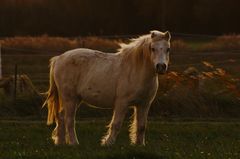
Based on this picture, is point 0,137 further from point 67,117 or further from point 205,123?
point 205,123

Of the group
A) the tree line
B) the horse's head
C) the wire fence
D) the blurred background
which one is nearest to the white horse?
the horse's head

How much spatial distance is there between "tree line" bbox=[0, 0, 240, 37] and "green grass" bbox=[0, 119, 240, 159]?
28.6m

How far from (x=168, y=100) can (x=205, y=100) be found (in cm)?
105

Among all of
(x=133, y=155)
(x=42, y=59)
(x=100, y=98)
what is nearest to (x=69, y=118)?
(x=100, y=98)

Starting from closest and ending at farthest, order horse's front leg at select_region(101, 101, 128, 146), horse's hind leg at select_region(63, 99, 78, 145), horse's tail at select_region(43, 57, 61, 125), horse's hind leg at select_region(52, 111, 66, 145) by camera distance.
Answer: horse's front leg at select_region(101, 101, 128, 146), horse's hind leg at select_region(63, 99, 78, 145), horse's hind leg at select_region(52, 111, 66, 145), horse's tail at select_region(43, 57, 61, 125)

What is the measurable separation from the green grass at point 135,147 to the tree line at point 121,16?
28.6 metres

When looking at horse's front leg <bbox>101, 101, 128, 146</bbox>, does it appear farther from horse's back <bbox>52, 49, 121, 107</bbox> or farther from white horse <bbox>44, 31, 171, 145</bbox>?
horse's back <bbox>52, 49, 121, 107</bbox>

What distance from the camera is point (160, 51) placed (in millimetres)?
11625

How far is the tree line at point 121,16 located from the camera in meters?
45.4

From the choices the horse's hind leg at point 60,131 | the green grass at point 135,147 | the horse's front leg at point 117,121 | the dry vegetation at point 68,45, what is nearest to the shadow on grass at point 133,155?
the green grass at point 135,147

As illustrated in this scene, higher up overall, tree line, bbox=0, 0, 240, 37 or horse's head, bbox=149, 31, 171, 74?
horse's head, bbox=149, 31, 171, 74

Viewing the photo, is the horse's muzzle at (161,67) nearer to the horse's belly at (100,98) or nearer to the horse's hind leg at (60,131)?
the horse's belly at (100,98)

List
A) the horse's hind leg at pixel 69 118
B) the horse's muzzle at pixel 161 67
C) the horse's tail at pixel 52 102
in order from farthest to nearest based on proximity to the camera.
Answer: the horse's tail at pixel 52 102
the horse's hind leg at pixel 69 118
the horse's muzzle at pixel 161 67

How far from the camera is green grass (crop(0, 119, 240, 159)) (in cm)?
1033
